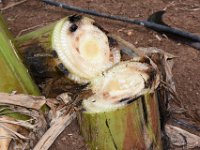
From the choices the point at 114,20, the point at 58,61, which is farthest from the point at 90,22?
the point at 114,20

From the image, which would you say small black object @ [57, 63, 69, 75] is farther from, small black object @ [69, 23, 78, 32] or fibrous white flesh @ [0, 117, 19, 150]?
fibrous white flesh @ [0, 117, 19, 150]

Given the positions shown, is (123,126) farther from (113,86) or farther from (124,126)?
(113,86)

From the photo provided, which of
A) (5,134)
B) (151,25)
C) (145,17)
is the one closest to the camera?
(5,134)

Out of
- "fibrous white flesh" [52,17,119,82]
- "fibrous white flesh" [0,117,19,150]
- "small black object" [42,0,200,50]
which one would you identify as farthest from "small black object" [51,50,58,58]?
"small black object" [42,0,200,50]

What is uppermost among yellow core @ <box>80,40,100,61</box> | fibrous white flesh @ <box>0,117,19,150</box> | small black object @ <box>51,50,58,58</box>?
small black object @ <box>51,50,58,58</box>

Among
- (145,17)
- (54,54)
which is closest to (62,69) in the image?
(54,54)
